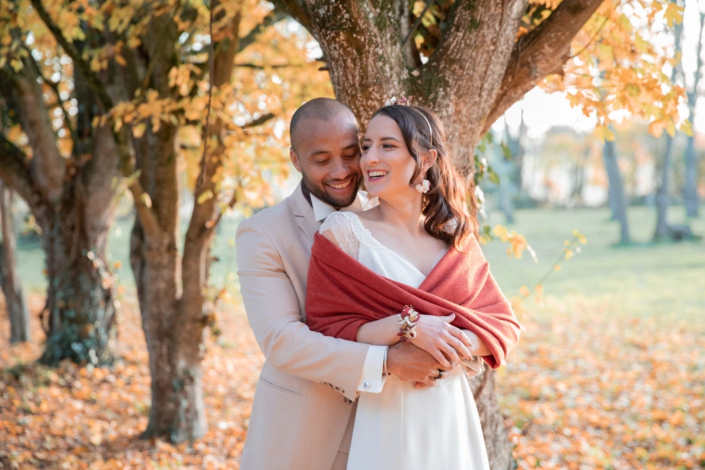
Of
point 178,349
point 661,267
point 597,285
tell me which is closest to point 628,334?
point 597,285

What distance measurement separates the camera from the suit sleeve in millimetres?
1800

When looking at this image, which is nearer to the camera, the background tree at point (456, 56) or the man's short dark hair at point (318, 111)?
the man's short dark hair at point (318, 111)

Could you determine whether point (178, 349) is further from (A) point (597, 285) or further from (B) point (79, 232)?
(A) point (597, 285)

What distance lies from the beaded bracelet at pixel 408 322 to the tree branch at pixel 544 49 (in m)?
1.42

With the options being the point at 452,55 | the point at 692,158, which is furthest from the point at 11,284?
the point at 692,158

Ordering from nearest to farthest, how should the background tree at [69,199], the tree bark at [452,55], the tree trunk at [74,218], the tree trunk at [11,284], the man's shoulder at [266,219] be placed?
the man's shoulder at [266,219]
the tree bark at [452,55]
the background tree at [69,199]
the tree trunk at [74,218]
the tree trunk at [11,284]

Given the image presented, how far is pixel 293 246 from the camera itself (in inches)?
82.4

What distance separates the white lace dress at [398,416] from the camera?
183cm

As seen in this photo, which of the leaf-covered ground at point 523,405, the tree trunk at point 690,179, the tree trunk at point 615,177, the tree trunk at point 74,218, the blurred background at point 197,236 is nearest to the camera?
the blurred background at point 197,236

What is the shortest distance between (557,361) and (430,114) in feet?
22.4

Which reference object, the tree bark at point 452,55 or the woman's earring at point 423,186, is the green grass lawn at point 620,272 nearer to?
the tree bark at point 452,55

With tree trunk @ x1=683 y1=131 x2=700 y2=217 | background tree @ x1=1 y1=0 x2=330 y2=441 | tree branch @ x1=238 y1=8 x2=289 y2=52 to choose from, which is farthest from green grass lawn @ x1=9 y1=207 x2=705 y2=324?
tree branch @ x1=238 y1=8 x2=289 y2=52

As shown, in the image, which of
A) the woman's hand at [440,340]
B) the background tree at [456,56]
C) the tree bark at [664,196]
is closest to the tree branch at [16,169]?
the background tree at [456,56]

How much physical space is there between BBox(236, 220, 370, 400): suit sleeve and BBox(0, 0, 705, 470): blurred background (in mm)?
1069
